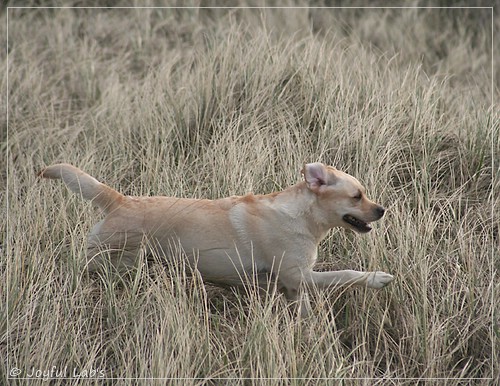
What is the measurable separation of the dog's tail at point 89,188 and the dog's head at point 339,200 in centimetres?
114

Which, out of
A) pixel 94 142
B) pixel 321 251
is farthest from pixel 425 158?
pixel 94 142

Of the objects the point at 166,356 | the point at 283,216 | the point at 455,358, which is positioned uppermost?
the point at 283,216

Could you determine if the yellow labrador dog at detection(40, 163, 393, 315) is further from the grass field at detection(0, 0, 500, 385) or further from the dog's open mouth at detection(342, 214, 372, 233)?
the grass field at detection(0, 0, 500, 385)

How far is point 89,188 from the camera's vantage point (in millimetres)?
4984

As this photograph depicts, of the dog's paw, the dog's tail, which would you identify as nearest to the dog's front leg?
the dog's paw

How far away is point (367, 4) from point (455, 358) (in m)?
7.05

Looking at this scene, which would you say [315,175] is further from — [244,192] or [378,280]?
[244,192]

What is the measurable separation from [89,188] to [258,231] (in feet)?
3.39

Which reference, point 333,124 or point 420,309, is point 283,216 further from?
point 333,124

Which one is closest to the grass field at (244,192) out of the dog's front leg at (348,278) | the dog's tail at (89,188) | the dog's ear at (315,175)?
the dog's front leg at (348,278)

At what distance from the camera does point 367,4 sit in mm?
10875

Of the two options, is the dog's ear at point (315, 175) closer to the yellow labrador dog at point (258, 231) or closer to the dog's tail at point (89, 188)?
the yellow labrador dog at point (258, 231)

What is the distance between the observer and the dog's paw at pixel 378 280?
4.70 meters

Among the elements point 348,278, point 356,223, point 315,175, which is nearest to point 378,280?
point 348,278
